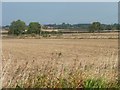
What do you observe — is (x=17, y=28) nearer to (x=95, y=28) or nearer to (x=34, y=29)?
(x=34, y=29)

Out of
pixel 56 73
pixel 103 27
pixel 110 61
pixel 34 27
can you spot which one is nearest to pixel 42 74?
pixel 56 73

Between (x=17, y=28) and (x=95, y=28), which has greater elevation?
(x=17, y=28)

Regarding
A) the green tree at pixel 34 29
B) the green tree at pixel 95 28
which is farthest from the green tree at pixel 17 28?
the green tree at pixel 95 28

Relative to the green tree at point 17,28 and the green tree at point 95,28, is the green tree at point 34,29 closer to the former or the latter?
the green tree at point 17,28

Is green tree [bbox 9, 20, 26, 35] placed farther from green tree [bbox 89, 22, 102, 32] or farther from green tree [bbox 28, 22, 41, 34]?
green tree [bbox 89, 22, 102, 32]

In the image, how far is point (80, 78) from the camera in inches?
239

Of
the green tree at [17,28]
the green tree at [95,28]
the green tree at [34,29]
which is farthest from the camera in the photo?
the green tree at [95,28]

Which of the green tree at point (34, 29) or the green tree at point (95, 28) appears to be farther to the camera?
the green tree at point (95, 28)

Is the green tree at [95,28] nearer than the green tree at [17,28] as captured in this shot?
No

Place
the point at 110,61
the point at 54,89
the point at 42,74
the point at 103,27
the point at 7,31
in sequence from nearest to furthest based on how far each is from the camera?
1. the point at 54,89
2. the point at 42,74
3. the point at 110,61
4. the point at 7,31
5. the point at 103,27

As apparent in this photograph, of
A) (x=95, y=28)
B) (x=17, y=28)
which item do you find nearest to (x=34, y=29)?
(x=17, y=28)

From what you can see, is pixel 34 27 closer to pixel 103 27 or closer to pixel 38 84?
pixel 103 27

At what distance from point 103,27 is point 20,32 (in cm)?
3137

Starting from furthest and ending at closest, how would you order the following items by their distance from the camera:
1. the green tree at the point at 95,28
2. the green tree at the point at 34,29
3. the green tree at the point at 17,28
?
the green tree at the point at 95,28 → the green tree at the point at 34,29 → the green tree at the point at 17,28
